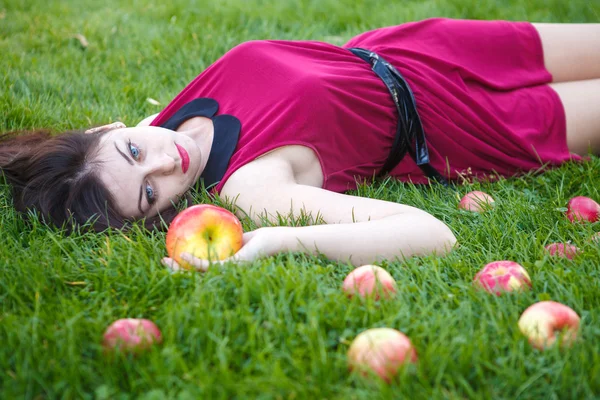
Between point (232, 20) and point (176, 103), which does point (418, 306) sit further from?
point (232, 20)

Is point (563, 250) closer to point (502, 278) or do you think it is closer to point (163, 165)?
point (502, 278)

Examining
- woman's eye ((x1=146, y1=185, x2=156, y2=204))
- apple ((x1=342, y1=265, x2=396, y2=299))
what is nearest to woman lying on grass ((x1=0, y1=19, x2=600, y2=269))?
woman's eye ((x1=146, y1=185, x2=156, y2=204))

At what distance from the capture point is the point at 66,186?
2.63 meters

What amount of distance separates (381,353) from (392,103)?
170 cm

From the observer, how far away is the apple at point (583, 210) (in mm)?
2657

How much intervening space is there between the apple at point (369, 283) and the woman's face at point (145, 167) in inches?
41.8

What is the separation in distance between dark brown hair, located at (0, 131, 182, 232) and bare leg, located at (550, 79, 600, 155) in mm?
2273

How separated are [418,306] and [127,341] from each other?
3.12 feet

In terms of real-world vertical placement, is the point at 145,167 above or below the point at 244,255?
above

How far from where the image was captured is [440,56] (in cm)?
334

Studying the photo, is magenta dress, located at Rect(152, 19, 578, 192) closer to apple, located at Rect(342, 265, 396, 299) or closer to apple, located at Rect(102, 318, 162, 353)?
apple, located at Rect(342, 265, 396, 299)

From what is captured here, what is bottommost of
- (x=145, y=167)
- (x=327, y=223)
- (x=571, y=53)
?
(x=327, y=223)

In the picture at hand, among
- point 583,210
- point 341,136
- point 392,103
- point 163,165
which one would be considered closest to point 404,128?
point 392,103

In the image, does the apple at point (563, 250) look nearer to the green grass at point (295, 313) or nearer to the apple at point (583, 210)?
the green grass at point (295, 313)
